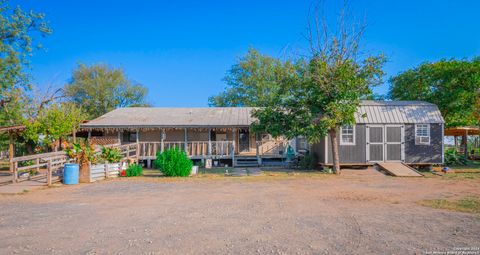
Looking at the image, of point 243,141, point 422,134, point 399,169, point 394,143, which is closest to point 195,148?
point 243,141

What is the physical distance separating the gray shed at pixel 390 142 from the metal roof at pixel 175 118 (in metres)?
6.64

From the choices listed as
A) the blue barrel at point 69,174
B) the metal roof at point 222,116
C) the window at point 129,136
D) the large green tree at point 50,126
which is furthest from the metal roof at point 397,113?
the large green tree at point 50,126

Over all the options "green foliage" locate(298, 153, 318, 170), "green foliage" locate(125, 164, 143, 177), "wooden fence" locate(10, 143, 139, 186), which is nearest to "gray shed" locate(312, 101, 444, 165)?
"green foliage" locate(298, 153, 318, 170)

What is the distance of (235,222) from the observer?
645cm

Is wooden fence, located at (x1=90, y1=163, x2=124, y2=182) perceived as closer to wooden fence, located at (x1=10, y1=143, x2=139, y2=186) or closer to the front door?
wooden fence, located at (x1=10, y1=143, x2=139, y2=186)

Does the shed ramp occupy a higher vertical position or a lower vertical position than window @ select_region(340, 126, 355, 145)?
lower

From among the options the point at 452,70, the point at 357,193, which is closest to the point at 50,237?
the point at 357,193

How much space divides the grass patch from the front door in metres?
16.3

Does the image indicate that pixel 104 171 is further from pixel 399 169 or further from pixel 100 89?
pixel 100 89

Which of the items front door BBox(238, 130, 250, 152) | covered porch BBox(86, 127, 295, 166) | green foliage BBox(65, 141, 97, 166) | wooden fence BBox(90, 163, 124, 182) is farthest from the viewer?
front door BBox(238, 130, 250, 152)

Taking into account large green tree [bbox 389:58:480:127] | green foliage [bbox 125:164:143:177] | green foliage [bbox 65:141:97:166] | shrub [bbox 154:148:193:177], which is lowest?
green foliage [bbox 125:164:143:177]

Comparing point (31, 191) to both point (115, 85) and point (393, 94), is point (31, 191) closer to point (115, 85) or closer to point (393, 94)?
point (393, 94)

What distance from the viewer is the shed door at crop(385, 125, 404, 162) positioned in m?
17.7

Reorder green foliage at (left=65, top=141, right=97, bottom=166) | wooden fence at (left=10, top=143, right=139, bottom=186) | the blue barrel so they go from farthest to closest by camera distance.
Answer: green foliage at (left=65, top=141, right=97, bottom=166) → the blue barrel → wooden fence at (left=10, top=143, right=139, bottom=186)
